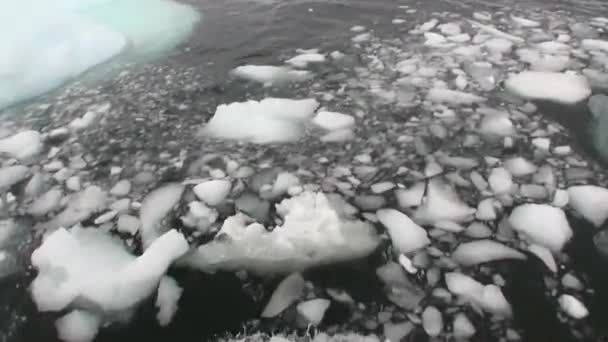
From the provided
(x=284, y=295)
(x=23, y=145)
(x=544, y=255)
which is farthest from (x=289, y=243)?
(x=23, y=145)

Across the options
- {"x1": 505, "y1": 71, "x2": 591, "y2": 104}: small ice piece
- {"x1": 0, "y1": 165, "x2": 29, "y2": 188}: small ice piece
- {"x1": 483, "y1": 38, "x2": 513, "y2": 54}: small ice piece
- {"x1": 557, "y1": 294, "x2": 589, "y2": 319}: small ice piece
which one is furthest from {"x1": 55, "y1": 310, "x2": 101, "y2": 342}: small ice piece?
{"x1": 483, "y1": 38, "x2": 513, "y2": 54}: small ice piece

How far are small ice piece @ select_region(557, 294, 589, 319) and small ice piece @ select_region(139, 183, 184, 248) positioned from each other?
106cm

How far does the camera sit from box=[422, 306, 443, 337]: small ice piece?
1161 mm

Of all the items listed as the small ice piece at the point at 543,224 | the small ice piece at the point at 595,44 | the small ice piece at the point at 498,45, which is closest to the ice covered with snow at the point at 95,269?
the small ice piece at the point at 543,224

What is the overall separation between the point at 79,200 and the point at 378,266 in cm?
93

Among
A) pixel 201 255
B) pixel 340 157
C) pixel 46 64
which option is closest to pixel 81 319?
pixel 201 255

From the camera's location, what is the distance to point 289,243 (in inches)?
55.1

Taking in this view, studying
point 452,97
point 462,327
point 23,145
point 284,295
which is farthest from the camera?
point 452,97

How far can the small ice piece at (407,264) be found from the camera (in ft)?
4.28

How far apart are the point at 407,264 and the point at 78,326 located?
828 millimetres

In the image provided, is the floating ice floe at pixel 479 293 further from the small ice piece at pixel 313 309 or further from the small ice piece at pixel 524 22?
the small ice piece at pixel 524 22

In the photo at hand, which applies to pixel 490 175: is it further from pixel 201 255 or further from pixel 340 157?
pixel 201 255

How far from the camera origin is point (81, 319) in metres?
1.26

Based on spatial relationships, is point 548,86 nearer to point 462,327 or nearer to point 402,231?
point 402,231
